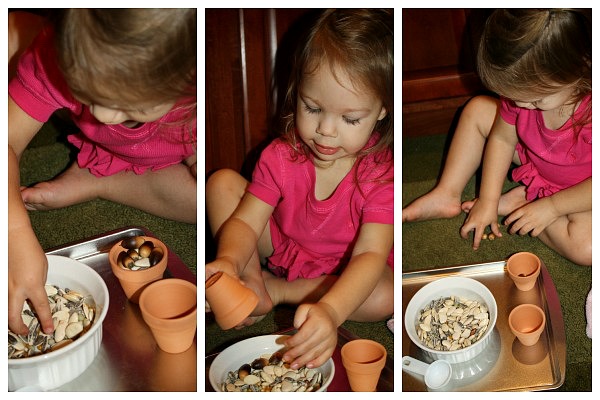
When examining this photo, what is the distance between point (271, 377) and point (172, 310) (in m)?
0.16

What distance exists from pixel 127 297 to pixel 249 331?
0.17 m

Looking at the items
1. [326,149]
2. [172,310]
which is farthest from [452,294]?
[172,310]

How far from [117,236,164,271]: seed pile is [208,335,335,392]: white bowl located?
153 millimetres

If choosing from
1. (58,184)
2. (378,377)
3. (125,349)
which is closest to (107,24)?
(58,184)

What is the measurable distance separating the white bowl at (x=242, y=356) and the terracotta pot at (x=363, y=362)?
0.03m

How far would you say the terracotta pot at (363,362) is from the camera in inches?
38.9

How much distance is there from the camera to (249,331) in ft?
3.26

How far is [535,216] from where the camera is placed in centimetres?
103

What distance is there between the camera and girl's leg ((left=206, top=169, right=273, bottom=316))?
1021mm

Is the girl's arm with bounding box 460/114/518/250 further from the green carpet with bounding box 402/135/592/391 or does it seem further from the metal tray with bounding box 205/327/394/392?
the metal tray with bounding box 205/327/394/392

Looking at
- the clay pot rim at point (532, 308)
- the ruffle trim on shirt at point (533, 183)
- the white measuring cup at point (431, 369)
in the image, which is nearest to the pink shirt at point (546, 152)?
the ruffle trim on shirt at point (533, 183)

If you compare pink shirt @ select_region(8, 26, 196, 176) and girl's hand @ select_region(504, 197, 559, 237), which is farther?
girl's hand @ select_region(504, 197, 559, 237)

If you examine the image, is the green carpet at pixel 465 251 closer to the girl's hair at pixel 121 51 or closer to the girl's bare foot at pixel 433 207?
the girl's bare foot at pixel 433 207

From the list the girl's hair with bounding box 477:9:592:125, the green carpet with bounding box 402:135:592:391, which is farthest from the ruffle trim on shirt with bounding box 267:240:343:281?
the girl's hair with bounding box 477:9:592:125
